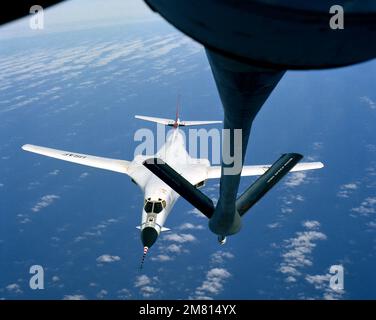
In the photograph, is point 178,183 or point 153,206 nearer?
point 178,183

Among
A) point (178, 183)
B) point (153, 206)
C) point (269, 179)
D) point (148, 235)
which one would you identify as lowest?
point (178, 183)

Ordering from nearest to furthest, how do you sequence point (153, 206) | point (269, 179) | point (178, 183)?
point (178, 183)
point (269, 179)
point (153, 206)

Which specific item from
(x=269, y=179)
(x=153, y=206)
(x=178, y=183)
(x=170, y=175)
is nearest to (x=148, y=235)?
(x=153, y=206)

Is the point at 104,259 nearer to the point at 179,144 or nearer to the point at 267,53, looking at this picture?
the point at 179,144

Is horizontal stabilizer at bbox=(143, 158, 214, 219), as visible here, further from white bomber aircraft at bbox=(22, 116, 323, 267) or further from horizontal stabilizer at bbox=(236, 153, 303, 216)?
horizontal stabilizer at bbox=(236, 153, 303, 216)

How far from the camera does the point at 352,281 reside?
7825 centimetres

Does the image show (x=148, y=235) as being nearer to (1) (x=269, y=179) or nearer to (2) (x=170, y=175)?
(1) (x=269, y=179)

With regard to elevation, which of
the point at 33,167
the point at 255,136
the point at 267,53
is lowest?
the point at 267,53

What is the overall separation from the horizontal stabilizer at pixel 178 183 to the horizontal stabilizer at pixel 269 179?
4.55 feet

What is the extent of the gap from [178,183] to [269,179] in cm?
295

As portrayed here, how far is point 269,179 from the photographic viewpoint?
864 centimetres

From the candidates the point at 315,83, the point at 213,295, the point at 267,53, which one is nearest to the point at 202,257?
the point at 213,295

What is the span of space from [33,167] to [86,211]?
Answer: 33450 mm

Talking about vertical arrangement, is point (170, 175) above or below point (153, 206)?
below
